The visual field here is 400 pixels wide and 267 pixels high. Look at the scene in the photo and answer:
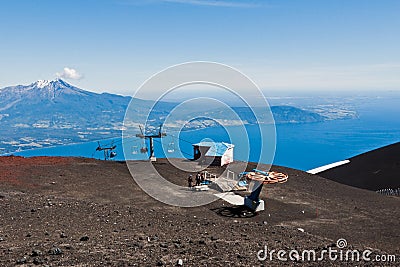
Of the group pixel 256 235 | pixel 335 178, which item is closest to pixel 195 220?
pixel 256 235

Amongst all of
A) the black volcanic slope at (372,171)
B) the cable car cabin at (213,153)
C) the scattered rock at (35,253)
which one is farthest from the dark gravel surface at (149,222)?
the black volcanic slope at (372,171)

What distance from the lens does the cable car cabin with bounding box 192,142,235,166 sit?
1086 inches

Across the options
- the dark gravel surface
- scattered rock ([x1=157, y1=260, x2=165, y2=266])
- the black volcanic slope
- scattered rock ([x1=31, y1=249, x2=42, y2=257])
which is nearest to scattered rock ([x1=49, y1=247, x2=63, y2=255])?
the dark gravel surface

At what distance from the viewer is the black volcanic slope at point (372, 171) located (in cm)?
2769

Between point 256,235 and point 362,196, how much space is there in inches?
483

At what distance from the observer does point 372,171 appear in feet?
100

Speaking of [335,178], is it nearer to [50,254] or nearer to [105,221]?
[105,221]

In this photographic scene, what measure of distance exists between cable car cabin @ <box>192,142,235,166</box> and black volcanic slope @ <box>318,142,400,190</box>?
10.8m

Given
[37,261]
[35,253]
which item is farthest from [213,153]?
[37,261]

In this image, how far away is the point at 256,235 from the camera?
36.4 feet

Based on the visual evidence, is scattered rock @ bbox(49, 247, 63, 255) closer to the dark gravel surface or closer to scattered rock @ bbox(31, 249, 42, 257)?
the dark gravel surface

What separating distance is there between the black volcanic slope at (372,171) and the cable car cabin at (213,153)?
10835 mm

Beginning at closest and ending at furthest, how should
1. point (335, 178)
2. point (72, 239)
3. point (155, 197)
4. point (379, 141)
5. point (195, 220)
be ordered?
point (72, 239)
point (195, 220)
point (155, 197)
point (335, 178)
point (379, 141)

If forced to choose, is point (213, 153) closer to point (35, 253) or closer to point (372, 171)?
point (372, 171)
